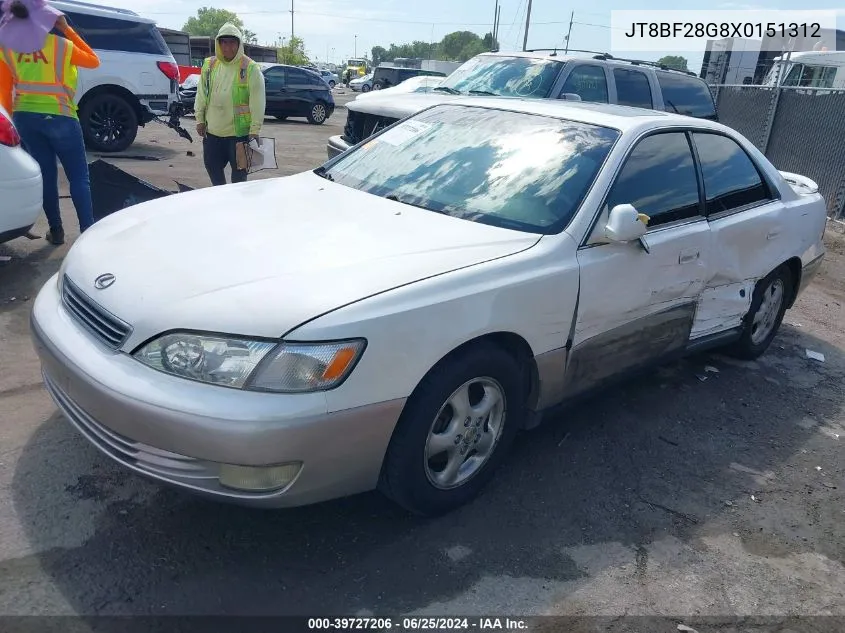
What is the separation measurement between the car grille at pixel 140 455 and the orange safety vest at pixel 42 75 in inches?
140

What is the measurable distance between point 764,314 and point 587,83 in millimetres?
4277

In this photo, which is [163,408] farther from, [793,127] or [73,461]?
[793,127]

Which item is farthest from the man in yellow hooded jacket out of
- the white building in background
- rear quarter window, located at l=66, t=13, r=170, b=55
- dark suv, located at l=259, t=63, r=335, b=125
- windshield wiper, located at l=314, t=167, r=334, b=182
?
the white building in background

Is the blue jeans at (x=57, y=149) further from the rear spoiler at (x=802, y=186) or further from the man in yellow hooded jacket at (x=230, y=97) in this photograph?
the rear spoiler at (x=802, y=186)

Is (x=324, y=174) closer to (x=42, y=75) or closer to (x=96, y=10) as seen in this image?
(x=42, y=75)

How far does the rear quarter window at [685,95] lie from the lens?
8.93 m

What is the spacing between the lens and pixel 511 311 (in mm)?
2762

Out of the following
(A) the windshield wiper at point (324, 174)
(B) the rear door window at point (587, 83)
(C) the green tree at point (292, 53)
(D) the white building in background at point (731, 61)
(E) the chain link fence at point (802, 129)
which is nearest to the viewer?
(A) the windshield wiper at point (324, 174)

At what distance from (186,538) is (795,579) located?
93.7 inches

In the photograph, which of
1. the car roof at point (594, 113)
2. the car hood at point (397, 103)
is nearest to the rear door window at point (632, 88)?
the car hood at point (397, 103)

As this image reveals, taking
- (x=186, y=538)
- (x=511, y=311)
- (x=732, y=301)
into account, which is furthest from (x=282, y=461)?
(x=732, y=301)

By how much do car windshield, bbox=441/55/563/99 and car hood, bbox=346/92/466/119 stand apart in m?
0.43

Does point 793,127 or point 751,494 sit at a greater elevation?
point 793,127

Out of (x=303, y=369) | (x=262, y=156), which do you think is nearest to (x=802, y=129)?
(x=262, y=156)
